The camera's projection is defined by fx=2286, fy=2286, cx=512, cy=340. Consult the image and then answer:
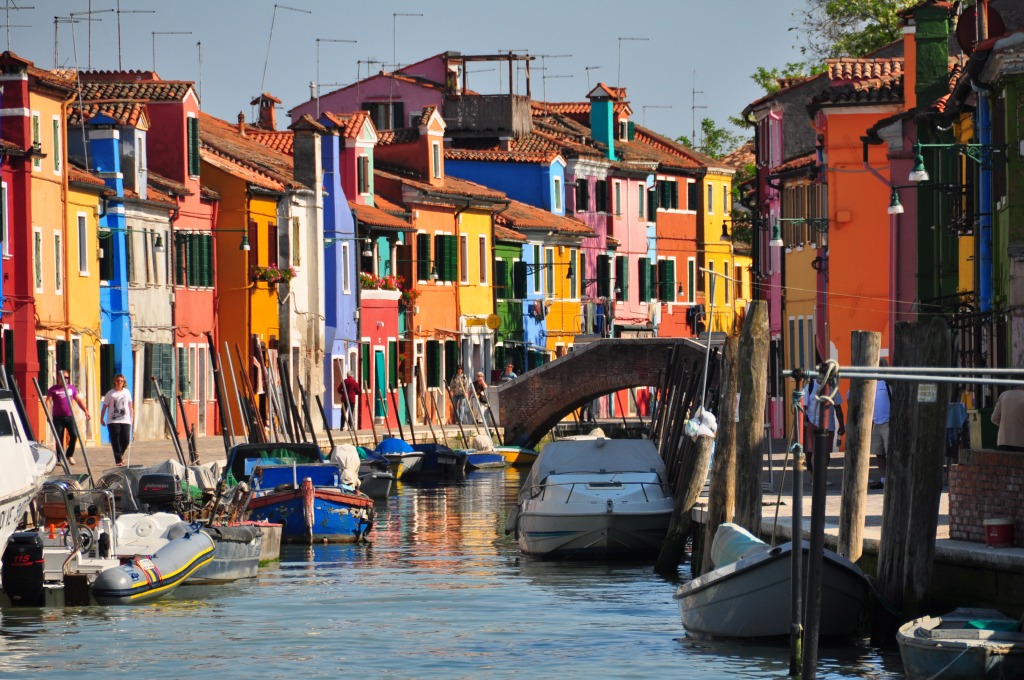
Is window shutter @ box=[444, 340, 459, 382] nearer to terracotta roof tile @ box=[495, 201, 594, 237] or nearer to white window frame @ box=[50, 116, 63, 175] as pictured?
terracotta roof tile @ box=[495, 201, 594, 237]

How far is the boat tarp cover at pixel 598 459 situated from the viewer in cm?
2962

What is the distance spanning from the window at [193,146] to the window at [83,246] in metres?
5.49

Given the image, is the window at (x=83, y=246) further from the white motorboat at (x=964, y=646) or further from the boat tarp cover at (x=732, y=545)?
the white motorboat at (x=964, y=646)

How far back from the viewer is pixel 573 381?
5259cm

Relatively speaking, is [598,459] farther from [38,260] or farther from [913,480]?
[38,260]

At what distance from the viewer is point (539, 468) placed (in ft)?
97.7

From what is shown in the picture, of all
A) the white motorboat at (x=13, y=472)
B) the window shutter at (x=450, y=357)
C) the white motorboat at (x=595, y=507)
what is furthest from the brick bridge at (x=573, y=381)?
the white motorboat at (x=13, y=472)

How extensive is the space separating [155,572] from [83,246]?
21.1 m

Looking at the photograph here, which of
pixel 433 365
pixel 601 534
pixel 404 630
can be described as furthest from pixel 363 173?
pixel 404 630

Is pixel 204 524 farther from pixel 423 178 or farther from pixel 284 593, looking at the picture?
pixel 423 178

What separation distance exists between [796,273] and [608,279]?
26.4 m

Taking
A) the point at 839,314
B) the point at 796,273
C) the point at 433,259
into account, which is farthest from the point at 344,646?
the point at 433,259

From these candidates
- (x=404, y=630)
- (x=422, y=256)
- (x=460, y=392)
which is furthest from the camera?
(x=422, y=256)

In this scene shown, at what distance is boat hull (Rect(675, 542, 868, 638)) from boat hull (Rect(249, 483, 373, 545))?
11.0 m
